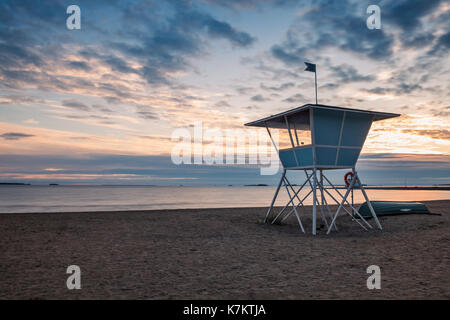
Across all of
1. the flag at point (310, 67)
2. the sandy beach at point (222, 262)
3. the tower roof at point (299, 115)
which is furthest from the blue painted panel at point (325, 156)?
the flag at point (310, 67)

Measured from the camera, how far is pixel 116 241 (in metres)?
11.8

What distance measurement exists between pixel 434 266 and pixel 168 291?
6.82 m

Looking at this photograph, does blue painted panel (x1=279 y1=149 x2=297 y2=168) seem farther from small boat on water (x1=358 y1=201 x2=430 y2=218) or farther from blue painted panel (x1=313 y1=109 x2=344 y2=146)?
small boat on water (x1=358 y1=201 x2=430 y2=218)

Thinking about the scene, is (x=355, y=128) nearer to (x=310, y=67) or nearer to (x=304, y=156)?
(x=304, y=156)

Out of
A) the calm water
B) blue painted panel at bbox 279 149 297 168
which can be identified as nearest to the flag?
blue painted panel at bbox 279 149 297 168

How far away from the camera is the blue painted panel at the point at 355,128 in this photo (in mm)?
14211

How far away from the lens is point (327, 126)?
13.8 meters

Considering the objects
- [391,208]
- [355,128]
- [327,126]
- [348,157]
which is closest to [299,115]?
[327,126]

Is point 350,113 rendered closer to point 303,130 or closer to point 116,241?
point 303,130

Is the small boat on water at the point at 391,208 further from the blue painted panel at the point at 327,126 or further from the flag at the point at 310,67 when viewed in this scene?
the flag at the point at 310,67

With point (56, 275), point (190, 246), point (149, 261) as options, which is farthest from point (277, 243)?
point (56, 275)

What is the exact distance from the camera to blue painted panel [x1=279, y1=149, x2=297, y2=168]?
15078 millimetres

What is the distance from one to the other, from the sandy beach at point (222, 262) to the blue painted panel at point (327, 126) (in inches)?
167

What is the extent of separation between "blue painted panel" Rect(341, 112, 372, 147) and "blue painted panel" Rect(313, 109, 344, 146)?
0.40 meters
